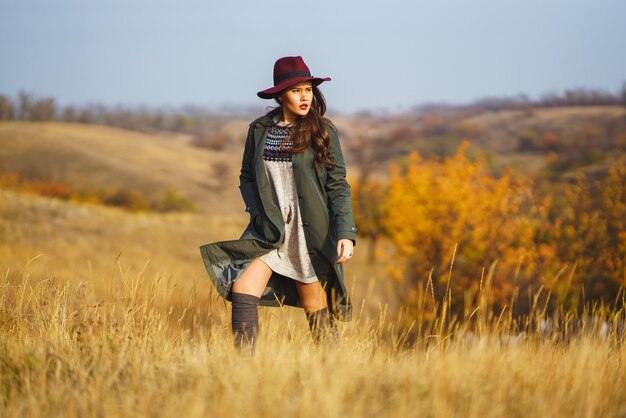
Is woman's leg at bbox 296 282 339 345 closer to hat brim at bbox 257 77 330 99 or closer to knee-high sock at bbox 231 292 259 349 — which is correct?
knee-high sock at bbox 231 292 259 349

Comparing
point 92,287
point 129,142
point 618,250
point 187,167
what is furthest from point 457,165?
point 129,142

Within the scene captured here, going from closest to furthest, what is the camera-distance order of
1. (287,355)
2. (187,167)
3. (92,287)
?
(287,355), (92,287), (187,167)

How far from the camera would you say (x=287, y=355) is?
3.48 metres

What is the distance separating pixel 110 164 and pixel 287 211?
64069 mm

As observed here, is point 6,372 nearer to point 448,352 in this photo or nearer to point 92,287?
point 92,287

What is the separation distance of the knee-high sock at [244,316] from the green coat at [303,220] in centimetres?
11

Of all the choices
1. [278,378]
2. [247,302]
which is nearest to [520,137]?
[247,302]

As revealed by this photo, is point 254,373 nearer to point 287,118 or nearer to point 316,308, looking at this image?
point 316,308

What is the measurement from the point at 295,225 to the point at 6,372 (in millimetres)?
1652

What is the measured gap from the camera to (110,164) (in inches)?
2571

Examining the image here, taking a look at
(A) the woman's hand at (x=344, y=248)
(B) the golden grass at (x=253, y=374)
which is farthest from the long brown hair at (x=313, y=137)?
(B) the golden grass at (x=253, y=374)

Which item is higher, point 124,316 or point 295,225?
point 295,225

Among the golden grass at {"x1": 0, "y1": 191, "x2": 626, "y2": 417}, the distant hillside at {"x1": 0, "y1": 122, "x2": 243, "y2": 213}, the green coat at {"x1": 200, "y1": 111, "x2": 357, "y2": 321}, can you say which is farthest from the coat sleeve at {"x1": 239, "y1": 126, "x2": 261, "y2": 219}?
the distant hillside at {"x1": 0, "y1": 122, "x2": 243, "y2": 213}

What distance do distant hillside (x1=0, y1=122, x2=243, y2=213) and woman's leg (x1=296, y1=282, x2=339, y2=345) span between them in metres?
57.3
